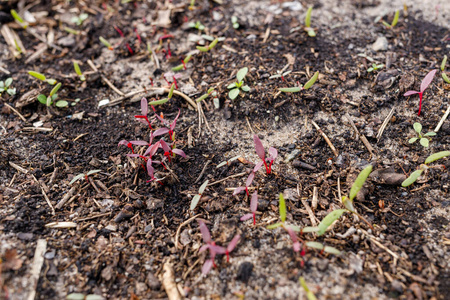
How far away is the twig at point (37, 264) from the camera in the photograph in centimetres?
168

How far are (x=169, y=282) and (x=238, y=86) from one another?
59.3 inches

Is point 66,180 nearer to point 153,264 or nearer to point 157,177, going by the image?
point 157,177

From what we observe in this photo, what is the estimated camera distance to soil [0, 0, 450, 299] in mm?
1760

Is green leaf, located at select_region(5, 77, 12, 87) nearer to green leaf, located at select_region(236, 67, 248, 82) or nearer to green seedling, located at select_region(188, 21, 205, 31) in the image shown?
green seedling, located at select_region(188, 21, 205, 31)

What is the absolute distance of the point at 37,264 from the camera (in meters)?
1.78

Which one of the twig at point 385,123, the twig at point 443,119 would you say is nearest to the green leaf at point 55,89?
the twig at point 385,123

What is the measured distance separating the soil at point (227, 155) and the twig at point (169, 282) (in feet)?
0.04

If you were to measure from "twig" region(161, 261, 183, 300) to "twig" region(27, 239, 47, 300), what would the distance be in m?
0.65

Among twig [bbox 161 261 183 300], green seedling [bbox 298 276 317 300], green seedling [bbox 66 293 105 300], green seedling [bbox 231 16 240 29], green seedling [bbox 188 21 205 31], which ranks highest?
green seedling [bbox 231 16 240 29]

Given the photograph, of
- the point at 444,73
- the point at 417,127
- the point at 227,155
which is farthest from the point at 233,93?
the point at 444,73

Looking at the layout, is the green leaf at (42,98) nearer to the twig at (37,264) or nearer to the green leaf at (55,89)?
the green leaf at (55,89)

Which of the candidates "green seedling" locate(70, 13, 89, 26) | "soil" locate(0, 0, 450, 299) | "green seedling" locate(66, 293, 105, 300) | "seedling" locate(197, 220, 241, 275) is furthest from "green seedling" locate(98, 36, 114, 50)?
"green seedling" locate(66, 293, 105, 300)

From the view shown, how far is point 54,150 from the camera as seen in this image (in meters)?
2.40

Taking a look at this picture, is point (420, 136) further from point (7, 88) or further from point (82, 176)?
point (7, 88)
